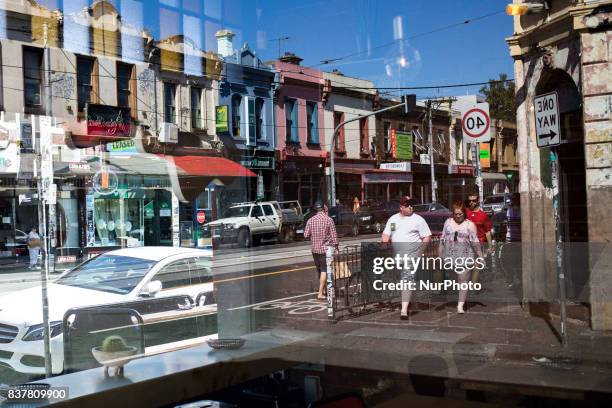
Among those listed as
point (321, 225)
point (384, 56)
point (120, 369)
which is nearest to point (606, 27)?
point (384, 56)

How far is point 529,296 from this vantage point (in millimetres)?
7590

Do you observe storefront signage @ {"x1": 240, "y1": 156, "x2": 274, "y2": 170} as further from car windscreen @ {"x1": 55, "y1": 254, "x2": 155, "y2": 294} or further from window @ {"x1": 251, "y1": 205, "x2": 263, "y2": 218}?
car windscreen @ {"x1": 55, "y1": 254, "x2": 155, "y2": 294}

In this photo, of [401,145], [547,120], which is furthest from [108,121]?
[547,120]

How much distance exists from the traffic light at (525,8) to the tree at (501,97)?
65cm

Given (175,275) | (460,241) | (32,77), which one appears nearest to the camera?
(32,77)

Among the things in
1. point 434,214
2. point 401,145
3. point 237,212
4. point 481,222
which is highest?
point 401,145

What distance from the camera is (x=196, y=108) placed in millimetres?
5801

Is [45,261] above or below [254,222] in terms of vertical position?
below

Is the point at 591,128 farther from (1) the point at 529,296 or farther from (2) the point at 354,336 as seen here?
(2) the point at 354,336

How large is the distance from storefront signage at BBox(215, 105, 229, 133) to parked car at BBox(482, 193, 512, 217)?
120 inches

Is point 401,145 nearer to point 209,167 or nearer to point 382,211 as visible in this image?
point 382,211

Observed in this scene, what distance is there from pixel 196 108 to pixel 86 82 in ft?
3.74

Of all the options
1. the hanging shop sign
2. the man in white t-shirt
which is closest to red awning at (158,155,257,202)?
the man in white t-shirt

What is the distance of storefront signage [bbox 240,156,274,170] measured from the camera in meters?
6.41
